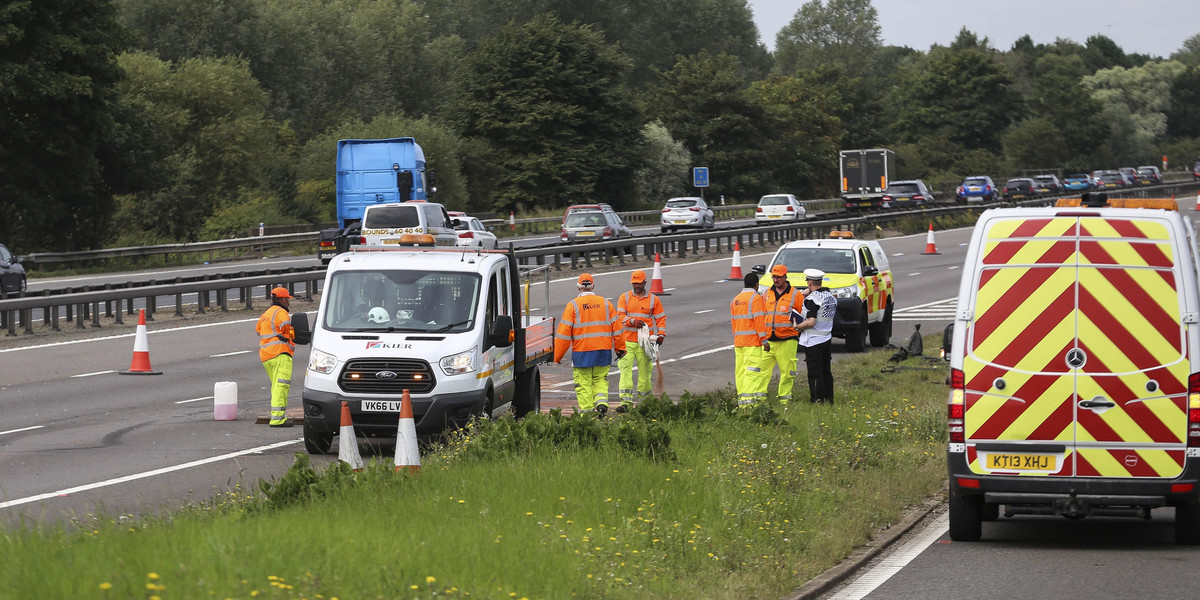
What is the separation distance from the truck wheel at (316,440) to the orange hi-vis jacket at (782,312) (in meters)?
5.05

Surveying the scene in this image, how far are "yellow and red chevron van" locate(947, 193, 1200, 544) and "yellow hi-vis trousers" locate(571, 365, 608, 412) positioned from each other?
6915 mm

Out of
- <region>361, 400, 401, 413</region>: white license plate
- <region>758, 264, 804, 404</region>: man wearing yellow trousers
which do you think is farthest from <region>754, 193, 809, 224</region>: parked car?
<region>361, 400, 401, 413</region>: white license plate

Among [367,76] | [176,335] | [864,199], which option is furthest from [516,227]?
[176,335]

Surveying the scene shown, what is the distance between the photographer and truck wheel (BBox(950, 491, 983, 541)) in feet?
32.2

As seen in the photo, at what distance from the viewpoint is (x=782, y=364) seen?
16.8 meters

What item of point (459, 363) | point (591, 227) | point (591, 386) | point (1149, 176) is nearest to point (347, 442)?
point (459, 363)

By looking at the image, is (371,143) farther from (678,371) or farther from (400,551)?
(400,551)

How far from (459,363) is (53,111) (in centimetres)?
3514

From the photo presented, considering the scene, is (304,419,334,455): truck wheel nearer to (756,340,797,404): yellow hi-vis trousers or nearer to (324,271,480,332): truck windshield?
(324,271,480,332): truck windshield

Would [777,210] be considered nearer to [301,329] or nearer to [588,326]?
[588,326]

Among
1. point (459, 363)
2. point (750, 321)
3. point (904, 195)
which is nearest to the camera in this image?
point (459, 363)

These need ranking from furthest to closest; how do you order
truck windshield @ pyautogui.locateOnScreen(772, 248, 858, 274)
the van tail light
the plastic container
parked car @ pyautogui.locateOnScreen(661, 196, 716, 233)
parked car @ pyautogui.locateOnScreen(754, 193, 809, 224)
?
parked car @ pyautogui.locateOnScreen(754, 193, 809, 224) < parked car @ pyautogui.locateOnScreen(661, 196, 716, 233) < truck windshield @ pyautogui.locateOnScreen(772, 248, 858, 274) < the plastic container < the van tail light

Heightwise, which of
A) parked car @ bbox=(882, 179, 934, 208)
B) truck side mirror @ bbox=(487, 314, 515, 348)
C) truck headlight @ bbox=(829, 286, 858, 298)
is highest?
parked car @ bbox=(882, 179, 934, 208)

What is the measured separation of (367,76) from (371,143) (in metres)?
50.0
